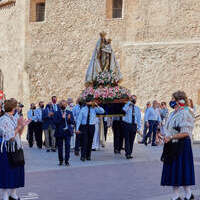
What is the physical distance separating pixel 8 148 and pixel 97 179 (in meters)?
3.08

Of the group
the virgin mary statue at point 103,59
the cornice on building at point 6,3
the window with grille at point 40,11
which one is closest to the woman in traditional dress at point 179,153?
the virgin mary statue at point 103,59

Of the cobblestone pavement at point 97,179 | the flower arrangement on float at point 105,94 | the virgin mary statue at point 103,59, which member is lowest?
the cobblestone pavement at point 97,179

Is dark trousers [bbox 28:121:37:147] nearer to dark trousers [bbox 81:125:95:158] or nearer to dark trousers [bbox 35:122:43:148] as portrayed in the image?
dark trousers [bbox 35:122:43:148]

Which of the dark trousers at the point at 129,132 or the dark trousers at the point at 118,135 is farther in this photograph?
the dark trousers at the point at 118,135

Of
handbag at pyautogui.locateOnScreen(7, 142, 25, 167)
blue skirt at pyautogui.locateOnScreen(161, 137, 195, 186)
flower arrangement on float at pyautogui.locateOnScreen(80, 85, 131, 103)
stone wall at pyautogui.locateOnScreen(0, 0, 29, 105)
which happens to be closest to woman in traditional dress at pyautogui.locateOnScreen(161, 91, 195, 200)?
blue skirt at pyautogui.locateOnScreen(161, 137, 195, 186)

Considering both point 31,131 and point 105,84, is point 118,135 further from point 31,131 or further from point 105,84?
point 31,131

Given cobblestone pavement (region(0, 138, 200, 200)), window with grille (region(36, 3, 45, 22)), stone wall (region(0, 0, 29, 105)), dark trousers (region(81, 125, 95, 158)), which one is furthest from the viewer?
stone wall (region(0, 0, 29, 105))

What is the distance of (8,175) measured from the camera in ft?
26.1

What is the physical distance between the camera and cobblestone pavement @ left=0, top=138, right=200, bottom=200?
8.93m

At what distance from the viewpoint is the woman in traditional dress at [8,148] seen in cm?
796

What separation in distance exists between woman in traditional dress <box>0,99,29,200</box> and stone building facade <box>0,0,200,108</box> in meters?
20.0

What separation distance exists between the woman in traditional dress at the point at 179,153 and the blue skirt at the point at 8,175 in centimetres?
213

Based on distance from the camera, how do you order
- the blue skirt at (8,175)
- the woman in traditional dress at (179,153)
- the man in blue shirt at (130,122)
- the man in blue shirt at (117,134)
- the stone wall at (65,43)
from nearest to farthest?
the blue skirt at (8,175), the woman in traditional dress at (179,153), the man in blue shirt at (130,122), the man in blue shirt at (117,134), the stone wall at (65,43)

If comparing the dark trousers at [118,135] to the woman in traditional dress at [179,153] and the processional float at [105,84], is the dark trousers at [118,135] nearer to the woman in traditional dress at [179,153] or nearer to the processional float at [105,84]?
the processional float at [105,84]
